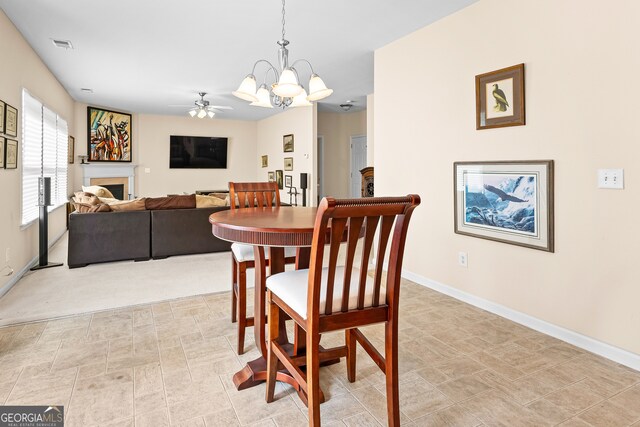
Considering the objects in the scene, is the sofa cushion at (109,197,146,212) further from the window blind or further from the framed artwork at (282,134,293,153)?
the framed artwork at (282,134,293,153)

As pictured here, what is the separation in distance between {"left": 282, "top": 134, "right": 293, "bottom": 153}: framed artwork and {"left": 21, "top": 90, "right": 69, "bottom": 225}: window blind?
3937 mm

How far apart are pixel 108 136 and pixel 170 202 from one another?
4416 millimetres

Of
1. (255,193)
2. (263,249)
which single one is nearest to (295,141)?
(255,193)

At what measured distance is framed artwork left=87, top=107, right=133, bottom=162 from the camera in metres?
7.40

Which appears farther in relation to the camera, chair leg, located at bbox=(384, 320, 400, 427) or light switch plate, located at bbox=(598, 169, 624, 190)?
light switch plate, located at bbox=(598, 169, 624, 190)

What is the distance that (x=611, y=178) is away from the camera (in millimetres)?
2102

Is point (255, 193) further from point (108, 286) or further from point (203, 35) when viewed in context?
point (203, 35)

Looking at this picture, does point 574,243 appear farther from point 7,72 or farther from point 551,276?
point 7,72

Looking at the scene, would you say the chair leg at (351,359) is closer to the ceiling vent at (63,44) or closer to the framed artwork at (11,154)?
the framed artwork at (11,154)

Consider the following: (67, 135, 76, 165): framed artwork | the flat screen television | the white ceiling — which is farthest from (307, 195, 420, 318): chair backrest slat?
the flat screen television

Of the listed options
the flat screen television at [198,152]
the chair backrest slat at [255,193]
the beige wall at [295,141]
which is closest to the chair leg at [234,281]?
the chair backrest slat at [255,193]

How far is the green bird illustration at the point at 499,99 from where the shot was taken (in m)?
2.69

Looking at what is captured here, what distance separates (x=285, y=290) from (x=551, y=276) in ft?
6.25

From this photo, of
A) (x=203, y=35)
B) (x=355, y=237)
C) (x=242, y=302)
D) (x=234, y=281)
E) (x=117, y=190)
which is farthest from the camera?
(x=117, y=190)
